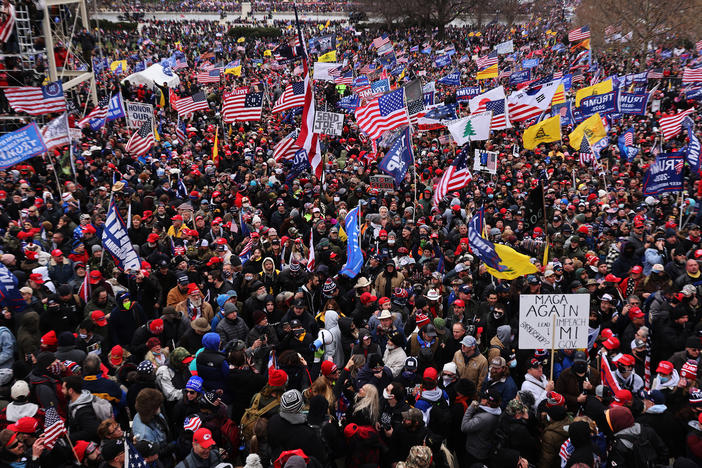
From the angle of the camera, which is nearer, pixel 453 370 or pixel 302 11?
pixel 453 370

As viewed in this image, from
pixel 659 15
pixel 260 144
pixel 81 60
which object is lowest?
pixel 260 144

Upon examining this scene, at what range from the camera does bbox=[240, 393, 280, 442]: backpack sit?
5.09 meters

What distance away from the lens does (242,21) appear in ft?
238

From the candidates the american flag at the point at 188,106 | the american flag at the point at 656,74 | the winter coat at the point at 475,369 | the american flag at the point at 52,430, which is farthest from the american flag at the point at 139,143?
the american flag at the point at 656,74

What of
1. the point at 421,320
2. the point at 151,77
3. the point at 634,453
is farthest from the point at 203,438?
the point at 151,77

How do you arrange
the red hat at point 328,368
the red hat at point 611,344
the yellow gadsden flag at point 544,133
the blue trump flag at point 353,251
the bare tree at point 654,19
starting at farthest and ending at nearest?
the bare tree at point 654,19 < the yellow gadsden flag at point 544,133 < the blue trump flag at point 353,251 < the red hat at point 611,344 < the red hat at point 328,368

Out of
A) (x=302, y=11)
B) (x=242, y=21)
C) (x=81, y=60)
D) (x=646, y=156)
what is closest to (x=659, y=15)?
(x=646, y=156)

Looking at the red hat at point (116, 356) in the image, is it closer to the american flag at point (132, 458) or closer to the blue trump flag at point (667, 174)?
the american flag at point (132, 458)

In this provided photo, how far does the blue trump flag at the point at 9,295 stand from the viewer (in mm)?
7404

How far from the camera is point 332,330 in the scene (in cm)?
706

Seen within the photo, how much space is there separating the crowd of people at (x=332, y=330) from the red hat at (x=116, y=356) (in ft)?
0.07

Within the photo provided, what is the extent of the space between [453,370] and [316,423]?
64.3 inches

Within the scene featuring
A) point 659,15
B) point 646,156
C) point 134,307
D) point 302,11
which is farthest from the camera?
point 302,11

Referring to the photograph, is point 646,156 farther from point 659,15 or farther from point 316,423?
point 659,15
